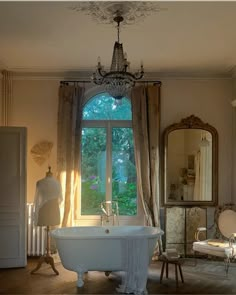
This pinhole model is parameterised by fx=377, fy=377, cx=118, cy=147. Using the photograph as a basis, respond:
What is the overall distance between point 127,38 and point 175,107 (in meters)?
1.94

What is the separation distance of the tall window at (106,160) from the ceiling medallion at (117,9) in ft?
7.92

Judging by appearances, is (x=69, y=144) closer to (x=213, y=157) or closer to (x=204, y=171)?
(x=204, y=171)

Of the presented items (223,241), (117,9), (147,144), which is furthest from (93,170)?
(117,9)

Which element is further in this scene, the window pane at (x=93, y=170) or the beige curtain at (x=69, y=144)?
the window pane at (x=93, y=170)

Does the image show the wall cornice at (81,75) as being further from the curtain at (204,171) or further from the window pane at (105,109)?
the curtain at (204,171)

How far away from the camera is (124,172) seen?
619cm

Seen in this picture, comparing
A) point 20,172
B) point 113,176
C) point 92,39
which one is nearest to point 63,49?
point 92,39

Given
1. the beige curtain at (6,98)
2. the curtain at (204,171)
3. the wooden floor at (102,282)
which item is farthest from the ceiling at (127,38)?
the wooden floor at (102,282)

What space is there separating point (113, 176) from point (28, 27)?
2.85 meters

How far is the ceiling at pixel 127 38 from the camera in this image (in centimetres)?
374

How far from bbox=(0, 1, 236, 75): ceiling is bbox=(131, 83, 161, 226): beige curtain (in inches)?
18.0

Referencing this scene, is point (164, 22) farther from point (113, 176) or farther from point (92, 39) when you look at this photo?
point (113, 176)

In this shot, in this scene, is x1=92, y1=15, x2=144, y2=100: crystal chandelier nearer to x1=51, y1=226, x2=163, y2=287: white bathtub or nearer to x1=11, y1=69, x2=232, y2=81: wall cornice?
x1=51, y1=226, x2=163, y2=287: white bathtub

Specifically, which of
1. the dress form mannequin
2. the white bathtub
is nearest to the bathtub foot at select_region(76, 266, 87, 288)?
the white bathtub
